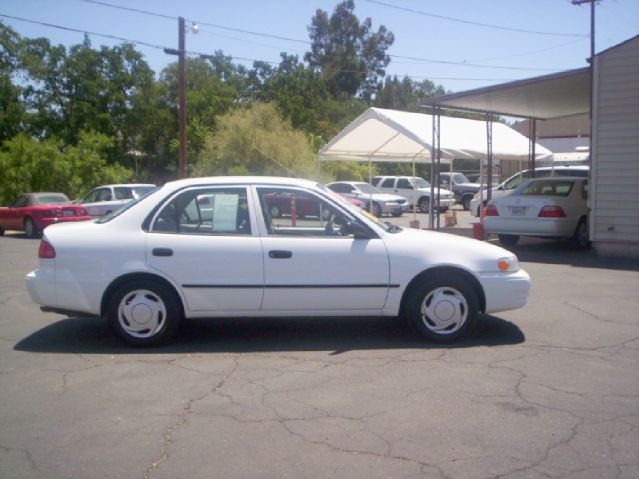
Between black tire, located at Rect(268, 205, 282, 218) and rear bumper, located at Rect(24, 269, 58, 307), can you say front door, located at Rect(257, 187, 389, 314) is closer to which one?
black tire, located at Rect(268, 205, 282, 218)

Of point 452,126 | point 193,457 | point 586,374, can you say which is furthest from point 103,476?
point 452,126

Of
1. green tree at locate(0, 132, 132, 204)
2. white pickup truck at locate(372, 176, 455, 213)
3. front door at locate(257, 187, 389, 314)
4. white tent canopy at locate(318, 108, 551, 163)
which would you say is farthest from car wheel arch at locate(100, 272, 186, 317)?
white pickup truck at locate(372, 176, 455, 213)

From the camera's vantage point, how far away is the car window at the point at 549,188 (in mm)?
13844

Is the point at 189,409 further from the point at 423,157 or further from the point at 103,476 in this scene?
the point at 423,157

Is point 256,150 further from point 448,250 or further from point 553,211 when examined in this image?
point 448,250

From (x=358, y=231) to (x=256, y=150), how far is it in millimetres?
26686

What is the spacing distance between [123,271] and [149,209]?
2.08 ft

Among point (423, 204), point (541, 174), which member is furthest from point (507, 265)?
point (423, 204)

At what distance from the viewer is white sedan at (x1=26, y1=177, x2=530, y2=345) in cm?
615

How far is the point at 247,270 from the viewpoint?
6.15 metres

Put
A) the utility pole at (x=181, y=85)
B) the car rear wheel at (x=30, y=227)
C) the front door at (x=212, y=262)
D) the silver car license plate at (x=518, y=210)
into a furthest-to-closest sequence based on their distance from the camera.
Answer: the utility pole at (x=181, y=85) → the car rear wheel at (x=30, y=227) → the silver car license plate at (x=518, y=210) → the front door at (x=212, y=262)

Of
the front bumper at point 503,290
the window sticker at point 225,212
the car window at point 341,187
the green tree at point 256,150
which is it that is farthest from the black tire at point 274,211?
the green tree at point 256,150

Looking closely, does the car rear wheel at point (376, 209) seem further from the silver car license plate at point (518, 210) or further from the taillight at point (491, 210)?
the silver car license plate at point (518, 210)

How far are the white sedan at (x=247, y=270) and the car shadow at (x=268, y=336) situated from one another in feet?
1.00
